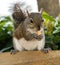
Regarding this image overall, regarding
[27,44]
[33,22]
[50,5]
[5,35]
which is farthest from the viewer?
[50,5]

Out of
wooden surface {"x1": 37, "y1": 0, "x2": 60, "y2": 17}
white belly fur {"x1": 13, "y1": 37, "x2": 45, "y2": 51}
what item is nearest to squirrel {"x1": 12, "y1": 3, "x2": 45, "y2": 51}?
white belly fur {"x1": 13, "y1": 37, "x2": 45, "y2": 51}

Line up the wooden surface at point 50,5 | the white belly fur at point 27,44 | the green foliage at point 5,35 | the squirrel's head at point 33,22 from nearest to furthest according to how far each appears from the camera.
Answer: the squirrel's head at point 33,22 → the white belly fur at point 27,44 → the green foliage at point 5,35 → the wooden surface at point 50,5

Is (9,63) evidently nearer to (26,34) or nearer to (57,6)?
(26,34)

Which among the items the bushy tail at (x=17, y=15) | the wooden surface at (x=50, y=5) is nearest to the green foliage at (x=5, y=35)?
the bushy tail at (x=17, y=15)

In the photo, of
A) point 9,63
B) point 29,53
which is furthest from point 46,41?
point 9,63

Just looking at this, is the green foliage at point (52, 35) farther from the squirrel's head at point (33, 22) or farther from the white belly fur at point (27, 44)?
the squirrel's head at point (33, 22)

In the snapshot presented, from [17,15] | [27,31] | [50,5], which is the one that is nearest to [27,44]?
[27,31]

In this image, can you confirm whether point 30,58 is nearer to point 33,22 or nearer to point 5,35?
point 33,22

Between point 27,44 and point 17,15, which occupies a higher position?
point 17,15
